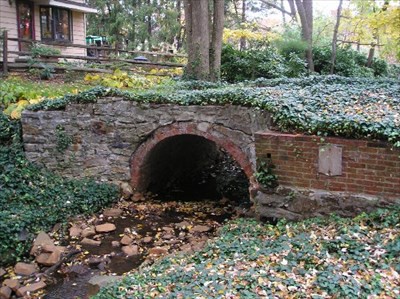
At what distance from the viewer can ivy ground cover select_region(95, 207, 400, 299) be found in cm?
439

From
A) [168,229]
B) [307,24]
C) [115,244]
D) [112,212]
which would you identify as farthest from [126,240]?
[307,24]

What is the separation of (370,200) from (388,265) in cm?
139

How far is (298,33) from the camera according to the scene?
1777 centimetres

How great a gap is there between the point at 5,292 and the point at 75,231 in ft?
6.66

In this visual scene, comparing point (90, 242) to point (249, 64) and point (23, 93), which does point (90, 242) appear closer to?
point (23, 93)

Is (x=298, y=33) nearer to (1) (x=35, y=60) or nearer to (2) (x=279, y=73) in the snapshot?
(2) (x=279, y=73)

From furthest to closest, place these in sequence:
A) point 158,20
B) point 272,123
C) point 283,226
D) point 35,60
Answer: point 158,20
point 35,60
point 272,123
point 283,226

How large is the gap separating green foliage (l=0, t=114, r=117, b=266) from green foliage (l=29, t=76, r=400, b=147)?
115cm

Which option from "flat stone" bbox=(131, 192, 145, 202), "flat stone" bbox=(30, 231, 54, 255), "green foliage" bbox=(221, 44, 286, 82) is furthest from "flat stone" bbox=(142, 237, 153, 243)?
"green foliage" bbox=(221, 44, 286, 82)

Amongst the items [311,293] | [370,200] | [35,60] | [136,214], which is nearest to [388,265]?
[311,293]

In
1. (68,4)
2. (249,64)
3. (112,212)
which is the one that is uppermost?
(68,4)

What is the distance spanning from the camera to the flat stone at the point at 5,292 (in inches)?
234

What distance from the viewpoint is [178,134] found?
879 cm

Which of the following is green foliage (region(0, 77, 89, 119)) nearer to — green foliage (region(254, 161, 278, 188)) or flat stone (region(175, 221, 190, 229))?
flat stone (region(175, 221, 190, 229))
